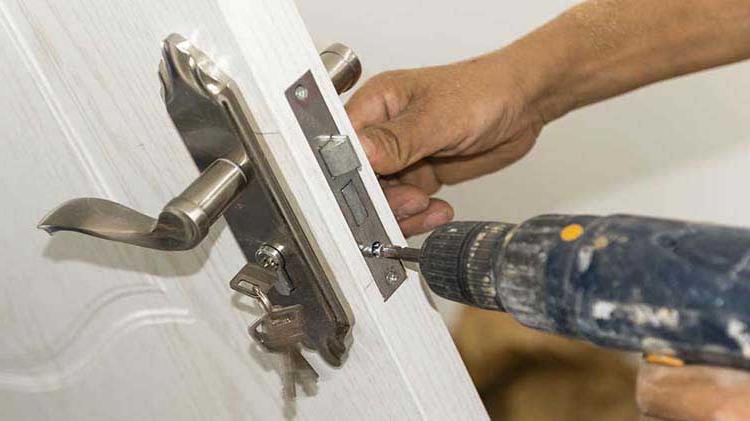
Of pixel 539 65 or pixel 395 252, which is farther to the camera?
pixel 539 65

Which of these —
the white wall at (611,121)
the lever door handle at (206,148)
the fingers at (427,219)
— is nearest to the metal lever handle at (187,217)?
the lever door handle at (206,148)

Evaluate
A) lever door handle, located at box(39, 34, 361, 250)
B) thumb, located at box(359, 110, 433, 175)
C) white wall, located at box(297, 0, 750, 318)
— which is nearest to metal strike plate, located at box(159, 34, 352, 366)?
lever door handle, located at box(39, 34, 361, 250)

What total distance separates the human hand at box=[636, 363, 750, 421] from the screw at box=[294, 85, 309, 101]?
209 mm

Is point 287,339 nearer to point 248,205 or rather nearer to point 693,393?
point 248,205

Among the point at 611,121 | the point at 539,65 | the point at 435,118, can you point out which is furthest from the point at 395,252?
the point at 611,121

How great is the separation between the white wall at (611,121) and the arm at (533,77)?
16 centimetres

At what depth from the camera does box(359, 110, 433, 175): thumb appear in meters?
0.61

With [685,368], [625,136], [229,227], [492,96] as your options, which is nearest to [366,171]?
[229,227]

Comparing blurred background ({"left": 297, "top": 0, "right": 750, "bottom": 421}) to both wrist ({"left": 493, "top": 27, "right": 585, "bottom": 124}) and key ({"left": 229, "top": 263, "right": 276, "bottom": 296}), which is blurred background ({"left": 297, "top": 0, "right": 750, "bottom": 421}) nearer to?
wrist ({"left": 493, "top": 27, "right": 585, "bottom": 124})

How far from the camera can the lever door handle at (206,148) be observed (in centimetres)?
40

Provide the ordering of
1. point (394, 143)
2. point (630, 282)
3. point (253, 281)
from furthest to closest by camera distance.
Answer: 1. point (394, 143)
2. point (253, 281)
3. point (630, 282)

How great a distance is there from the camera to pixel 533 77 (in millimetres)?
746

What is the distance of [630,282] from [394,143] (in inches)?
11.4

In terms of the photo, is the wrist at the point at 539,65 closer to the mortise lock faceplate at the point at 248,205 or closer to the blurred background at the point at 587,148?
the blurred background at the point at 587,148
